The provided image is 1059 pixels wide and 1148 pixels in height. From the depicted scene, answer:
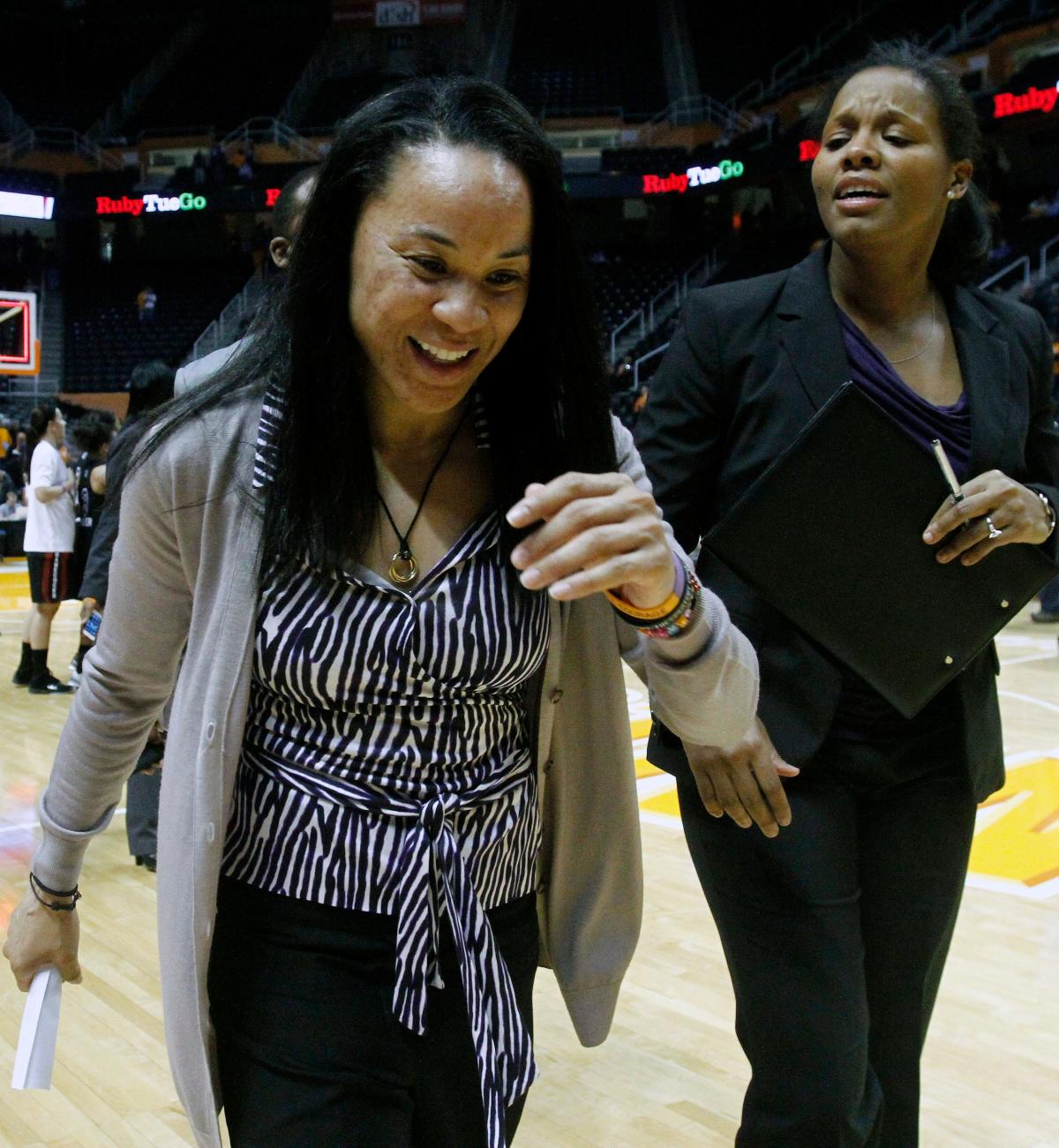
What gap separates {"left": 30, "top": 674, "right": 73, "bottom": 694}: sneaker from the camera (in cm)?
728

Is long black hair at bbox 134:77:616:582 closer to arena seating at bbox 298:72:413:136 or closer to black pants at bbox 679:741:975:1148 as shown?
black pants at bbox 679:741:975:1148

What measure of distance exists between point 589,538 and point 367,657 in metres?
0.28

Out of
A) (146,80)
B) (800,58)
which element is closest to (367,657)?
(800,58)

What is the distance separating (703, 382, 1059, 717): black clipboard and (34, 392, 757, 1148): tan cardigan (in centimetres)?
26

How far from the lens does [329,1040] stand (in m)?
1.27

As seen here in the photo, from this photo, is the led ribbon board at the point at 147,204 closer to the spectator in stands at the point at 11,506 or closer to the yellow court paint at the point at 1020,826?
the spectator in stands at the point at 11,506

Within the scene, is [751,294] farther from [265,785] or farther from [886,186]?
[265,785]

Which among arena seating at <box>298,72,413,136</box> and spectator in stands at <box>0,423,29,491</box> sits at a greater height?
arena seating at <box>298,72,413,136</box>

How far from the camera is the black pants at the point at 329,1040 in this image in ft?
4.14

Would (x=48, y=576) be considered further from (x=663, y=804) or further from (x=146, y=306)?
(x=146, y=306)

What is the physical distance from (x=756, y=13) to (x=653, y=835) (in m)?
23.9

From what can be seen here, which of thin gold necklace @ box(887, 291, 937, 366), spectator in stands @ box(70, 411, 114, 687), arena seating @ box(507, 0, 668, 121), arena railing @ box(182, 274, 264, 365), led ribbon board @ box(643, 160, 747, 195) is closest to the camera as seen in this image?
thin gold necklace @ box(887, 291, 937, 366)

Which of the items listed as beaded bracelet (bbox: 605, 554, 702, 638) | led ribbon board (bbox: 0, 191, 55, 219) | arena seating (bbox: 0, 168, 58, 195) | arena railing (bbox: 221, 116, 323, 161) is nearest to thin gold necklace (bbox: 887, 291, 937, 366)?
beaded bracelet (bbox: 605, 554, 702, 638)

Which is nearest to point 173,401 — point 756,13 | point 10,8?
point 756,13
